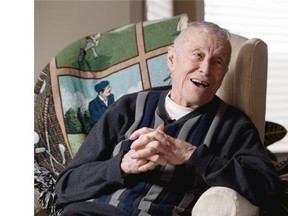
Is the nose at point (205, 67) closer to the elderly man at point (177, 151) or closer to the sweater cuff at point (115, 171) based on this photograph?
the elderly man at point (177, 151)

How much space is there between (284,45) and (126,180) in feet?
7.08

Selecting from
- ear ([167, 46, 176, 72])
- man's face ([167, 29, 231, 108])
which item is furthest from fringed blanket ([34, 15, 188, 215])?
man's face ([167, 29, 231, 108])

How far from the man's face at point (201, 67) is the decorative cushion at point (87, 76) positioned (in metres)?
0.42

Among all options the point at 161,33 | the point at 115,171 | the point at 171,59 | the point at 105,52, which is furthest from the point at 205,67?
the point at 105,52

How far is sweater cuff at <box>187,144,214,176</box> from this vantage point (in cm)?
160

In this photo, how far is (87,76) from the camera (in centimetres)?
231

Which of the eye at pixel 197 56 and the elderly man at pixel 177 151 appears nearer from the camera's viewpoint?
the elderly man at pixel 177 151

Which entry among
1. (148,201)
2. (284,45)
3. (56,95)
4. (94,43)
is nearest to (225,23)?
(284,45)

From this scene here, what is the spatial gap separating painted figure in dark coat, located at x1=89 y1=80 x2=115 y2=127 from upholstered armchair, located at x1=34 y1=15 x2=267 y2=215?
17 millimetres

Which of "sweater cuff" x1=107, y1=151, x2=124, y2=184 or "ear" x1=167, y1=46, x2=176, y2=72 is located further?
"ear" x1=167, y1=46, x2=176, y2=72

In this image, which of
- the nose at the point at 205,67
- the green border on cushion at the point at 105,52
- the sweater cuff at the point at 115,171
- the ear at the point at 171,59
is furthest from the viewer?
the green border on cushion at the point at 105,52

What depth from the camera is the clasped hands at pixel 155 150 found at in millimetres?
1599

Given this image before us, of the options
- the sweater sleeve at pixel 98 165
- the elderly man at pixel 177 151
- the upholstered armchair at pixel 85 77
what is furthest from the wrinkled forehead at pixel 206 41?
the upholstered armchair at pixel 85 77

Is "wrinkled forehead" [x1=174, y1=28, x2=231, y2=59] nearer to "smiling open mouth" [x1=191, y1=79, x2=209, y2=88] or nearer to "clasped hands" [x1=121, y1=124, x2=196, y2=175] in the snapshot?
"smiling open mouth" [x1=191, y1=79, x2=209, y2=88]
